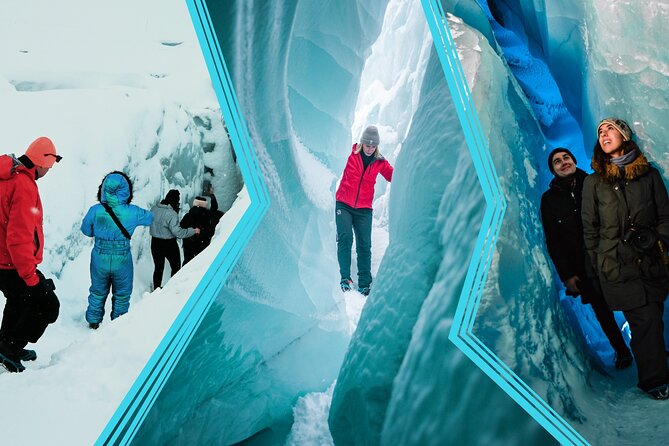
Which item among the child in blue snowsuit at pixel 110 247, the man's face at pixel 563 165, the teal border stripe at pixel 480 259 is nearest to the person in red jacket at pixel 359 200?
the teal border stripe at pixel 480 259

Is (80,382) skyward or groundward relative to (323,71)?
groundward

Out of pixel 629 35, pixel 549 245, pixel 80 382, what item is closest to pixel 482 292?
pixel 549 245

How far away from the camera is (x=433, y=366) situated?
80.5 inches

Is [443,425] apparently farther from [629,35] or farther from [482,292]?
[629,35]

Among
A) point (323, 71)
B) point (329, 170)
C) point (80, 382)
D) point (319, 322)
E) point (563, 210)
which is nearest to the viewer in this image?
point (80, 382)

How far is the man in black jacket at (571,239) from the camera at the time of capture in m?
2.14

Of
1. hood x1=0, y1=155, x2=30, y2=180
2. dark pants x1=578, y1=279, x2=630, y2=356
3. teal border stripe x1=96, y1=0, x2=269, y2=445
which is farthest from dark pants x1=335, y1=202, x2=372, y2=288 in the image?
hood x1=0, y1=155, x2=30, y2=180

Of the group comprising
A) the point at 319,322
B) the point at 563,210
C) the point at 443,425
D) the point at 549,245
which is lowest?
the point at 319,322

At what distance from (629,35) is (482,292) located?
1.41 meters

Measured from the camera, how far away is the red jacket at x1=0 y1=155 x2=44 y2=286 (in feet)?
6.08

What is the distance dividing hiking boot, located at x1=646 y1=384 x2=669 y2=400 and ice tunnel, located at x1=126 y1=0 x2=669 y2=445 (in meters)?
0.06

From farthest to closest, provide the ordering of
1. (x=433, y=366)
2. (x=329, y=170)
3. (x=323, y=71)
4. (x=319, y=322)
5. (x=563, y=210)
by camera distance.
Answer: (x=329, y=170) → (x=323, y=71) → (x=319, y=322) → (x=563, y=210) → (x=433, y=366)

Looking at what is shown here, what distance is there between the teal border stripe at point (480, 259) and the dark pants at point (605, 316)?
56cm

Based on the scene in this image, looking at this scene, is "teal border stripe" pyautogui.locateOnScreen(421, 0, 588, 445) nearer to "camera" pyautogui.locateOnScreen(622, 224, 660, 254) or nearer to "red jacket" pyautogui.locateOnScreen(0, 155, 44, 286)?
"camera" pyautogui.locateOnScreen(622, 224, 660, 254)
